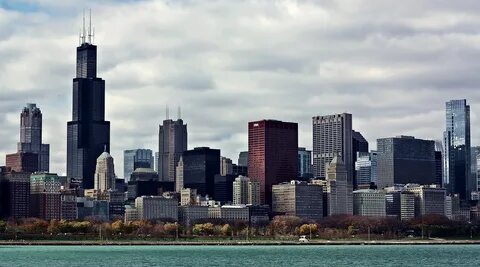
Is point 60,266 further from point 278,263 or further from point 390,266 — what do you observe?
point 390,266

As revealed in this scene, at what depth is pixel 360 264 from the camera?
136625 millimetres

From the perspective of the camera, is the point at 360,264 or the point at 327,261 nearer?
the point at 360,264

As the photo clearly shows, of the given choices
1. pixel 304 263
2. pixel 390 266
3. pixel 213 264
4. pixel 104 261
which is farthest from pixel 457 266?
pixel 104 261

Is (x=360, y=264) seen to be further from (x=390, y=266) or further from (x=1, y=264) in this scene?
(x=1, y=264)

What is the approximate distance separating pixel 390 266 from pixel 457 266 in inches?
304

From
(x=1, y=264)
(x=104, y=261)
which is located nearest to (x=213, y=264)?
(x=104, y=261)

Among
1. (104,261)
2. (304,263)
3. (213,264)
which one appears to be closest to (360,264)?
(304,263)

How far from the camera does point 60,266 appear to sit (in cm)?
13188

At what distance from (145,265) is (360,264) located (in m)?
25.6

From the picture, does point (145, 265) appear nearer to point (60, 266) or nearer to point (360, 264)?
point (60, 266)

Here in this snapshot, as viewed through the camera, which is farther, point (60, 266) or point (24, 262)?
point (24, 262)

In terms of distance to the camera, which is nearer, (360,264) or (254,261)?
(360,264)

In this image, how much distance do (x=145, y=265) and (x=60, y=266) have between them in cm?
974

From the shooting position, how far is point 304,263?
140 m
